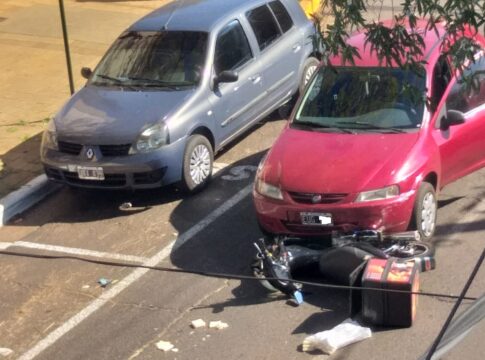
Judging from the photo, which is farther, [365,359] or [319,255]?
[319,255]

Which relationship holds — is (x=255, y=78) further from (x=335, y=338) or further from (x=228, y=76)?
(x=335, y=338)

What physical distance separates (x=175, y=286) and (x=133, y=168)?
2.04m

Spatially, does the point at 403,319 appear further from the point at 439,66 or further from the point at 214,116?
the point at 214,116

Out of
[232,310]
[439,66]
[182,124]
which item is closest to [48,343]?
[232,310]

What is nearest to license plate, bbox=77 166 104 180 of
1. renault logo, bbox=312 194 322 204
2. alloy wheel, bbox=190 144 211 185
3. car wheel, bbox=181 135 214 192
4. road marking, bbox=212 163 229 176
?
car wheel, bbox=181 135 214 192

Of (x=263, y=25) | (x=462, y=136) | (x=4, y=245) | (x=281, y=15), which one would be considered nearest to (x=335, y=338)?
(x=462, y=136)

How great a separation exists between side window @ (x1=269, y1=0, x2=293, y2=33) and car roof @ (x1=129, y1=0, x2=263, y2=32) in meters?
0.25

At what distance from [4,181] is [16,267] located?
2.28m

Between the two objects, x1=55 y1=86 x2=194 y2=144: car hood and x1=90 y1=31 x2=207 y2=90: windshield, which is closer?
x1=55 y1=86 x2=194 y2=144: car hood

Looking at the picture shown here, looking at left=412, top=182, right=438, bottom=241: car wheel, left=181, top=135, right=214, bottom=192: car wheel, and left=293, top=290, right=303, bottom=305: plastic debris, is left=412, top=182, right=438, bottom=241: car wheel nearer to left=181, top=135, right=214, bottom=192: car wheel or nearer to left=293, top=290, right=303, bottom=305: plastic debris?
left=293, top=290, right=303, bottom=305: plastic debris

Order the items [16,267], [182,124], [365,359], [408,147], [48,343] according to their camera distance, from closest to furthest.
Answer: [365,359] < [48,343] < [408,147] < [16,267] < [182,124]

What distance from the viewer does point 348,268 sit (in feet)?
27.0

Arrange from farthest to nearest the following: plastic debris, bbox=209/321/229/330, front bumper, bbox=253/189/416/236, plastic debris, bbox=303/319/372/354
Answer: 1. front bumper, bbox=253/189/416/236
2. plastic debris, bbox=209/321/229/330
3. plastic debris, bbox=303/319/372/354

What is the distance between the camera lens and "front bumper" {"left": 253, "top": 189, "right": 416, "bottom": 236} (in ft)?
28.5
